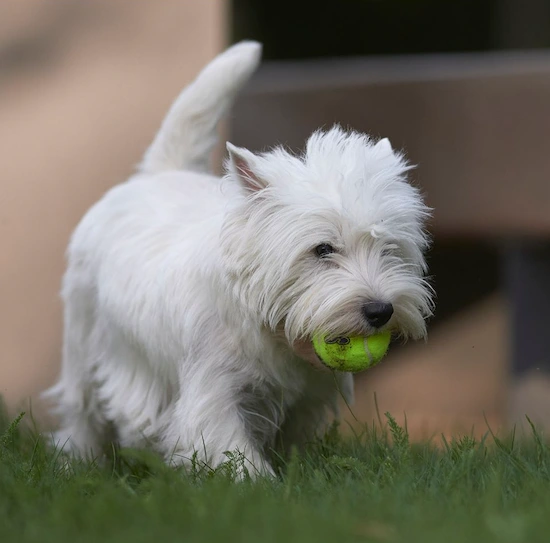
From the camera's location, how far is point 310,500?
3092 mm

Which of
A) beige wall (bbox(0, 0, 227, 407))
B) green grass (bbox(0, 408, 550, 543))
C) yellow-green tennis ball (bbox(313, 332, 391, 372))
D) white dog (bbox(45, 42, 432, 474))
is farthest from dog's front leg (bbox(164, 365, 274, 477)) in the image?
beige wall (bbox(0, 0, 227, 407))

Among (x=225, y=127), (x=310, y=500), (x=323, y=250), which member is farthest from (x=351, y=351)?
(x=225, y=127)

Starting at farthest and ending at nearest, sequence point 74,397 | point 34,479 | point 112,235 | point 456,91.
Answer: point 456,91 → point 74,397 → point 112,235 → point 34,479

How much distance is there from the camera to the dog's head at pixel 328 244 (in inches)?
137

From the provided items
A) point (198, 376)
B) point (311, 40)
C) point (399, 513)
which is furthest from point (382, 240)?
point (311, 40)

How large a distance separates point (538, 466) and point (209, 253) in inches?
55.2

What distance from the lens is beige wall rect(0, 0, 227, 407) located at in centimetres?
785

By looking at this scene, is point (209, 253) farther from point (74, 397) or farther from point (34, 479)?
point (74, 397)

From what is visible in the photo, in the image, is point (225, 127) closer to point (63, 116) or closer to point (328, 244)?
point (63, 116)

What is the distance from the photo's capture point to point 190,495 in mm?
2900

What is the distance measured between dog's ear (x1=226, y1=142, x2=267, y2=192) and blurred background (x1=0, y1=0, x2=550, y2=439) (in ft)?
13.6

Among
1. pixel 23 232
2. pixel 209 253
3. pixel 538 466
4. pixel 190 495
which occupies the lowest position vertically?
pixel 23 232

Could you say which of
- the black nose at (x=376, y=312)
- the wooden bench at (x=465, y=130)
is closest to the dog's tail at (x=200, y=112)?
the black nose at (x=376, y=312)

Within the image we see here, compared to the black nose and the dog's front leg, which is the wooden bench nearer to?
the dog's front leg
